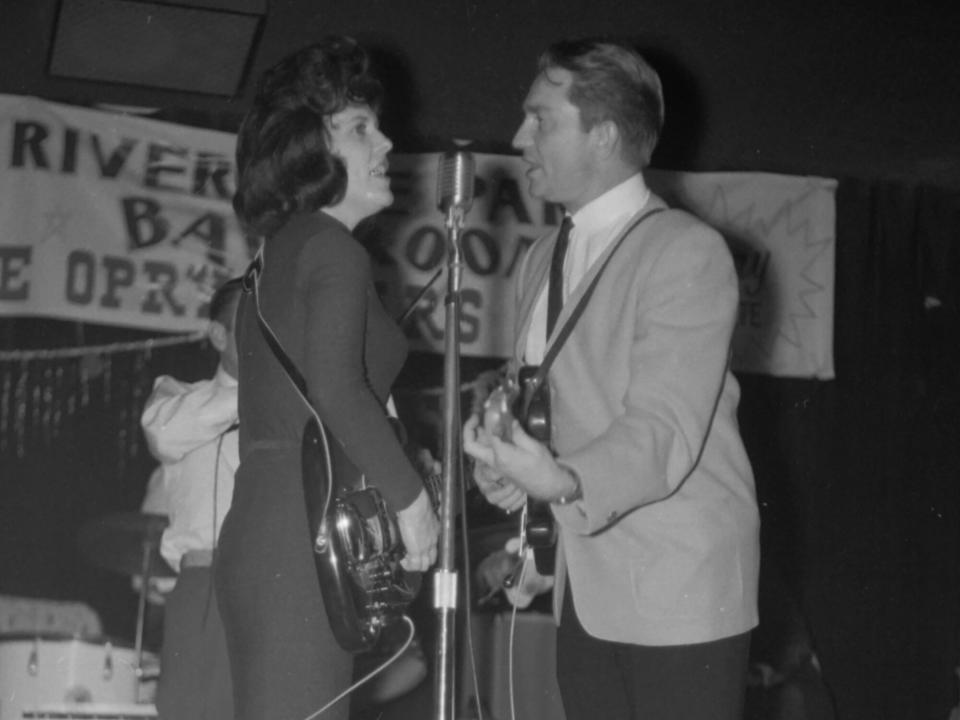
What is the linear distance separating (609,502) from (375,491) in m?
0.50

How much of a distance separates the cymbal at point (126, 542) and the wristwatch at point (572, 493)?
245 centimetres

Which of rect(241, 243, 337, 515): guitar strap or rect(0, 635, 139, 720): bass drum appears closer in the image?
rect(241, 243, 337, 515): guitar strap

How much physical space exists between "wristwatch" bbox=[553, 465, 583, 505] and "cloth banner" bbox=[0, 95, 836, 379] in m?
2.31

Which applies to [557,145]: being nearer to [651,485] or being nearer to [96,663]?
[651,485]

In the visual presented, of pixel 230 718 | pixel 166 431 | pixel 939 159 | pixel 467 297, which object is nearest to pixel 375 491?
pixel 230 718

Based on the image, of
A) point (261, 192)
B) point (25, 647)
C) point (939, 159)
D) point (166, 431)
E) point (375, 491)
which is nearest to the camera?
point (375, 491)

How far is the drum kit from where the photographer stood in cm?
368

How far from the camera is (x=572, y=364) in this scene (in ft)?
5.96

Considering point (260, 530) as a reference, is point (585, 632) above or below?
below

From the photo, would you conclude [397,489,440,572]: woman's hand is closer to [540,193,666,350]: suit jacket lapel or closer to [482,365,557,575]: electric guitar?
[482,365,557,575]: electric guitar

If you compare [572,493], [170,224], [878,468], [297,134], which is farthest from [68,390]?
[878,468]

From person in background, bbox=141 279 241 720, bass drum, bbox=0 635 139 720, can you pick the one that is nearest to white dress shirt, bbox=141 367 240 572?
person in background, bbox=141 279 241 720

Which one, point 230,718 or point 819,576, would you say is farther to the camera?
point 819,576

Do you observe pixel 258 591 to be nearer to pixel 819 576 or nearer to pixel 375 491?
pixel 375 491
